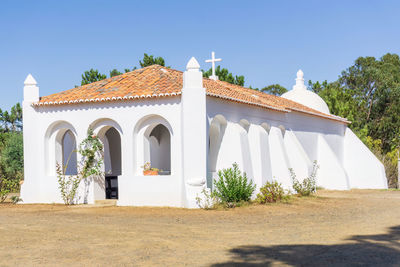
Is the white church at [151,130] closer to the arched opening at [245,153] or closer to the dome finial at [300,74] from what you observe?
the arched opening at [245,153]

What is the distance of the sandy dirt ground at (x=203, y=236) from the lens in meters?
7.43

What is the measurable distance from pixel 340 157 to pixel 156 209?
1510 cm

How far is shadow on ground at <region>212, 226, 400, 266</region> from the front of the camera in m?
7.12

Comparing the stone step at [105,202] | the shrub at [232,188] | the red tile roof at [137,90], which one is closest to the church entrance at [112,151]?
the red tile roof at [137,90]

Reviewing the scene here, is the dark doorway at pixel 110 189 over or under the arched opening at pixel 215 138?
under

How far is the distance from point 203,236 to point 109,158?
38.8 ft

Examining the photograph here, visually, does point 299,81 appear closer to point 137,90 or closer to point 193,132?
point 137,90

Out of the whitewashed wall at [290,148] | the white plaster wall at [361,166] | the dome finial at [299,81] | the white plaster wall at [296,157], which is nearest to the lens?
the whitewashed wall at [290,148]

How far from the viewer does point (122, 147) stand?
1584 centimetres

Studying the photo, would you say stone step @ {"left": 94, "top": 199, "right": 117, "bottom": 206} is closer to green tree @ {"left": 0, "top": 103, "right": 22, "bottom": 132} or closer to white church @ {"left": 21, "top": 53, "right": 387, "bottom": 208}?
white church @ {"left": 21, "top": 53, "right": 387, "bottom": 208}

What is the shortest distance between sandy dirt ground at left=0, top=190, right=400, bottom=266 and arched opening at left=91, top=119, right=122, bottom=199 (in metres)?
1.94

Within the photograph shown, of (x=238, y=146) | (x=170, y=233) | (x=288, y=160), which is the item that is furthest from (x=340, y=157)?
(x=170, y=233)

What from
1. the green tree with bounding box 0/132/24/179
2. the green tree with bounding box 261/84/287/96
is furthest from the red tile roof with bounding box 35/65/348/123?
the green tree with bounding box 261/84/287/96

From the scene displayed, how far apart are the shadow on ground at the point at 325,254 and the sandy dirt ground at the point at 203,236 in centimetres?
1
